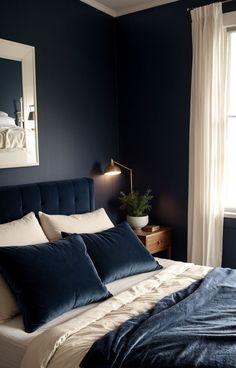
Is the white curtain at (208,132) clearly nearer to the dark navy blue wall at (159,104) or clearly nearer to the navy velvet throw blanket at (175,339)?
the dark navy blue wall at (159,104)

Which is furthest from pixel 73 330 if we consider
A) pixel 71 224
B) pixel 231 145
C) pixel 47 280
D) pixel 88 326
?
pixel 231 145

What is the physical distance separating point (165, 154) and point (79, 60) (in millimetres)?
1277

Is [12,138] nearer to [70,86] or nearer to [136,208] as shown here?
[70,86]

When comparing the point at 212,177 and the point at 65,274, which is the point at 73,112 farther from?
the point at 65,274

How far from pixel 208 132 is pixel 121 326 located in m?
2.16

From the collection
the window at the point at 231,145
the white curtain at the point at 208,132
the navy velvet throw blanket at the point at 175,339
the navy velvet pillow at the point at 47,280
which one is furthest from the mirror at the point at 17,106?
the window at the point at 231,145

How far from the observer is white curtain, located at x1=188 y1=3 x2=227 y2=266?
11.1 ft

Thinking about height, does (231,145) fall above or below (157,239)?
above

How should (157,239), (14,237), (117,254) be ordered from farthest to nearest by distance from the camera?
(157,239)
(117,254)
(14,237)

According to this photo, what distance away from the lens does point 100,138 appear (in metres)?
3.92

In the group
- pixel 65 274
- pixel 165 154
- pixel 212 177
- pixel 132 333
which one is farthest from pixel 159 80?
pixel 132 333

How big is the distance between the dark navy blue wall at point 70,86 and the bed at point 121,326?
0.69 metres

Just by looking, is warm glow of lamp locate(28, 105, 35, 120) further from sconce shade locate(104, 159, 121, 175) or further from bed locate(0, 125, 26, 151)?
sconce shade locate(104, 159, 121, 175)

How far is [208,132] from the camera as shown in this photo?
11.3ft
